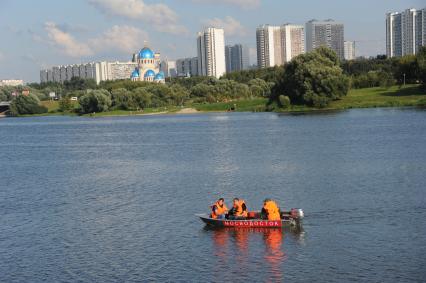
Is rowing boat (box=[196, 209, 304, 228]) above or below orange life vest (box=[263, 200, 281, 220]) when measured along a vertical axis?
below

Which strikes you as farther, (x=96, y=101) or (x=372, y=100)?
(x=96, y=101)

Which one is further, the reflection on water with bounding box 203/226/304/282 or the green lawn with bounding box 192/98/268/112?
the green lawn with bounding box 192/98/268/112

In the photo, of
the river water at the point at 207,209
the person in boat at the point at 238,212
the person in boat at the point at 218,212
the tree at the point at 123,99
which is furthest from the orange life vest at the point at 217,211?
the tree at the point at 123,99

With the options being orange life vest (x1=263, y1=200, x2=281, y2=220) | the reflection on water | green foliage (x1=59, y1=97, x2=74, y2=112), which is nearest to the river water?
the reflection on water

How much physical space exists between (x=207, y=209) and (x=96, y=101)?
135827 mm

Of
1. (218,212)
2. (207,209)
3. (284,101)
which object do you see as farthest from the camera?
(284,101)

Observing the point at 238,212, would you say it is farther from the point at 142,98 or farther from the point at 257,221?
the point at 142,98

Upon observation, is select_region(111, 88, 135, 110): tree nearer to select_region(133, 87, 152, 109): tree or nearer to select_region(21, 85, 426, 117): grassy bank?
select_region(133, 87, 152, 109): tree

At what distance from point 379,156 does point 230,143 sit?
23.1m

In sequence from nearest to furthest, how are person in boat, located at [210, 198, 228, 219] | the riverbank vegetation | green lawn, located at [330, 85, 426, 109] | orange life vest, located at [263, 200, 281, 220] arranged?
orange life vest, located at [263, 200, 281, 220], person in boat, located at [210, 198, 228, 219], green lawn, located at [330, 85, 426, 109], the riverbank vegetation

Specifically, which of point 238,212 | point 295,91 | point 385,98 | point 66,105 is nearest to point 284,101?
point 295,91

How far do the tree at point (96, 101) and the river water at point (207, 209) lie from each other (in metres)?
92.9

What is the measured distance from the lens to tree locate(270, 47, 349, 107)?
11831 centimetres

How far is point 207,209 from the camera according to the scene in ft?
126
